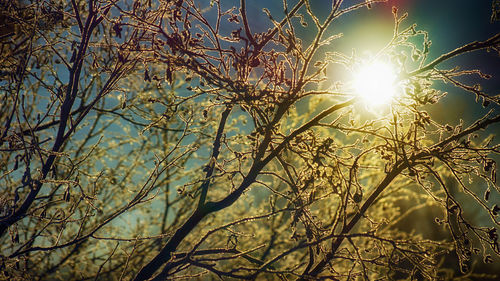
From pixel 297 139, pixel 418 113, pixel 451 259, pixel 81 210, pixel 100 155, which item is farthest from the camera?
pixel 451 259

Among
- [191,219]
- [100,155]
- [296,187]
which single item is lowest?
[191,219]

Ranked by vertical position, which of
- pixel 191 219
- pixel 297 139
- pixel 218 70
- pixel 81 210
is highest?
pixel 81 210

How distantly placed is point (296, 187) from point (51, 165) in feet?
5.84

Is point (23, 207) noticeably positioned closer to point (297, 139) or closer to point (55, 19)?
point (55, 19)

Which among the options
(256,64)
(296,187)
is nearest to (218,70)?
(256,64)

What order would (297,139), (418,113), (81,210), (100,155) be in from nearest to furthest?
(418,113) < (297,139) < (81,210) < (100,155)

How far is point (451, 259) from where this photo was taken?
10148mm

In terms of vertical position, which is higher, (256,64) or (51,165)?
(256,64)

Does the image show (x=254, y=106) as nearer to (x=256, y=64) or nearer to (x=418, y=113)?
(x=256, y=64)

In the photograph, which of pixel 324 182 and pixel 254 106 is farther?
pixel 324 182

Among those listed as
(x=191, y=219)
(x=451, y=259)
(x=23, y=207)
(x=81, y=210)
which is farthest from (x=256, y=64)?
(x=451, y=259)

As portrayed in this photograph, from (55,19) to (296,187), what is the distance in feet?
7.22

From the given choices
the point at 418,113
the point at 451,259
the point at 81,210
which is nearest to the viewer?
the point at 418,113

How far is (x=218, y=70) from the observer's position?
1984 millimetres
